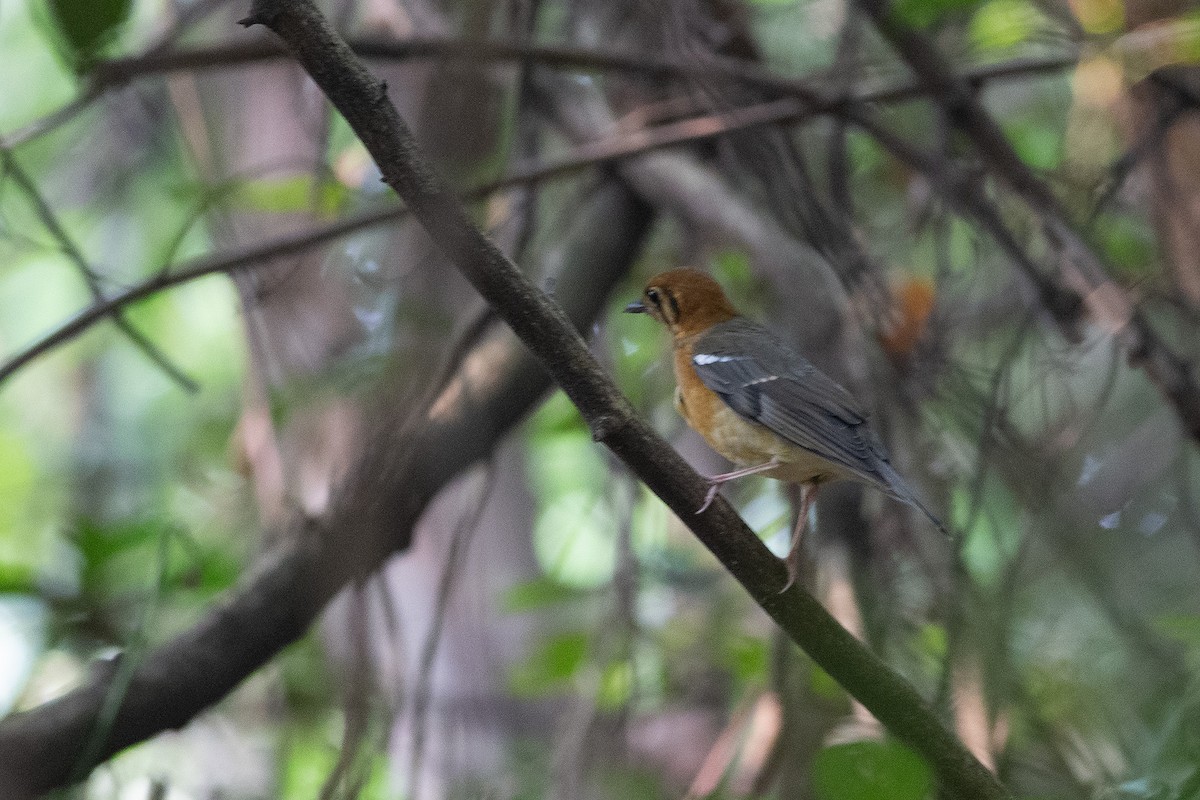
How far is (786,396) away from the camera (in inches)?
103

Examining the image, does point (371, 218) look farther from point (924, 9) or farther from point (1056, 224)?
point (1056, 224)

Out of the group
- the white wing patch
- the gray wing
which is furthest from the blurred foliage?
the white wing patch

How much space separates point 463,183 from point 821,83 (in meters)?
1.61

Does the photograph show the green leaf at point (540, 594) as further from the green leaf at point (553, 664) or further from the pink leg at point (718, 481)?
the pink leg at point (718, 481)

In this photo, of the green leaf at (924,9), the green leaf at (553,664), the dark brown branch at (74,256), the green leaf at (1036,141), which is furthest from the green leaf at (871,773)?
the green leaf at (1036,141)

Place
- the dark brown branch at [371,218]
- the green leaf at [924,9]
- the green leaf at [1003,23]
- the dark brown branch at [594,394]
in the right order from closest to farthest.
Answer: the dark brown branch at [594,394]
the dark brown branch at [371,218]
the green leaf at [924,9]
the green leaf at [1003,23]

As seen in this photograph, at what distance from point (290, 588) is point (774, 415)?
47.8 inches

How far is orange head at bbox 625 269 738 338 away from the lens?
9.94 ft

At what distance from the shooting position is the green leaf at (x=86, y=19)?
2.61m

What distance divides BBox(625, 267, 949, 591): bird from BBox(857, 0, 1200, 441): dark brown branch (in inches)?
39.2

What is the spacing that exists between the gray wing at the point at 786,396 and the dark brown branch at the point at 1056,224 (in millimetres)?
1067

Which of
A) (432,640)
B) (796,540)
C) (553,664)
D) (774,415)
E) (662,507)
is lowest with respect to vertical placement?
(796,540)

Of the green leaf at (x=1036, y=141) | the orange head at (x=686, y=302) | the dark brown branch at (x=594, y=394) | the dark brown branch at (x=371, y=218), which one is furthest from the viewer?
the green leaf at (x=1036, y=141)

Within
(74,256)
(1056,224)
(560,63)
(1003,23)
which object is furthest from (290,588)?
(1003,23)
